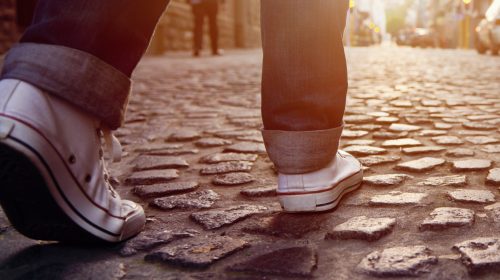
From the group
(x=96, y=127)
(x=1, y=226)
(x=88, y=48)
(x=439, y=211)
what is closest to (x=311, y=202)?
(x=439, y=211)

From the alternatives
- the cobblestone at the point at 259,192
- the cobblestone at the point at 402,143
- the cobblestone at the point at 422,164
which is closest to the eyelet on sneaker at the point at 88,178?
the cobblestone at the point at 259,192

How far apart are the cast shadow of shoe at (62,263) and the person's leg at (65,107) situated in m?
0.05

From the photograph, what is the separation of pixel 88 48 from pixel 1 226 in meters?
0.65

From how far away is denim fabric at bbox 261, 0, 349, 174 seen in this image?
4.87 ft

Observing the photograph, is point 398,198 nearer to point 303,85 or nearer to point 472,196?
point 472,196

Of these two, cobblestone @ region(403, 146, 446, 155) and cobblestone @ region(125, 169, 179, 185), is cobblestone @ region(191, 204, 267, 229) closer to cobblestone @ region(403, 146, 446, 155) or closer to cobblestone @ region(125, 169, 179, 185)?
cobblestone @ region(125, 169, 179, 185)

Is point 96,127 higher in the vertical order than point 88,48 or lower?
lower

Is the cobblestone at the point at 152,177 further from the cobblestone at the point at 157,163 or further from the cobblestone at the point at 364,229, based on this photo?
the cobblestone at the point at 364,229

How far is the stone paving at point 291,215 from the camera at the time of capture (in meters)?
1.25

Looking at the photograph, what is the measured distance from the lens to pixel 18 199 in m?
1.19

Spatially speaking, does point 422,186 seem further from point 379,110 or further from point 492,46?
point 492,46

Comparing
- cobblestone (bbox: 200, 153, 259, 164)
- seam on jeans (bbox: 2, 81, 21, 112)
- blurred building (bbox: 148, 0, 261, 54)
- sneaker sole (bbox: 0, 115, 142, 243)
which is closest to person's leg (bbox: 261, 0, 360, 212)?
sneaker sole (bbox: 0, 115, 142, 243)

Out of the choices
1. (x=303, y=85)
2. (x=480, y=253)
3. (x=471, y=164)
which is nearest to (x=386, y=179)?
(x=471, y=164)

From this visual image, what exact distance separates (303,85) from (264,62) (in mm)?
126
